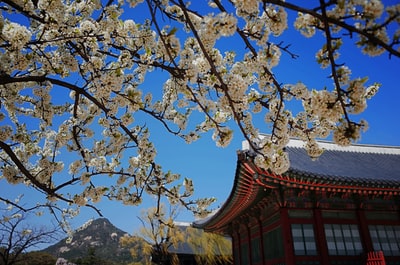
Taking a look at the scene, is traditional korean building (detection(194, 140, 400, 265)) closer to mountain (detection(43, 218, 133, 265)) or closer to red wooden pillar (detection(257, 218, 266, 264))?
red wooden pillar (detection(257, 218, 266, 264))

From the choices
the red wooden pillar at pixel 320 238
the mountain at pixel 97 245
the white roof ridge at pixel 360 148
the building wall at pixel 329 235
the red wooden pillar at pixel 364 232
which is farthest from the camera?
the mountain at pixel 97 245

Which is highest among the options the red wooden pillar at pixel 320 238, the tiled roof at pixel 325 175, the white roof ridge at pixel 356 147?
the white roof ridge at pixel 356 147

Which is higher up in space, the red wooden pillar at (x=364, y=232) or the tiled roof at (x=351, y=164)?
the tiled roof at (x=351, y=164)

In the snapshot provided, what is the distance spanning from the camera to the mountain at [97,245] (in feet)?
260

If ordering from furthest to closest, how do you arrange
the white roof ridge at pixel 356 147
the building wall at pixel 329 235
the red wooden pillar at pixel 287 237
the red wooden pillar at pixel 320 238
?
the white roof ridge at pixel 356 147, the building wall at pixel 329 235, the red wooden pillar at pixel 320 238, the red wooden pillar at pixel 287 237

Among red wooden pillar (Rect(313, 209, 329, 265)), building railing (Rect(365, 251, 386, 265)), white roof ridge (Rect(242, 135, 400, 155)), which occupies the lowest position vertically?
building railing (Rect(365, 251, 386, 265))

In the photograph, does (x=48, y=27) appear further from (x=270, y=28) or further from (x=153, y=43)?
(x=270, y=28)

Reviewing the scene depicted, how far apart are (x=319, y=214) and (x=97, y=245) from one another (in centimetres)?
9176

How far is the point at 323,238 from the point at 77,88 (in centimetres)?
1037

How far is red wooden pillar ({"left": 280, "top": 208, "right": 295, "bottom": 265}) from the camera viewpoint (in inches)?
435

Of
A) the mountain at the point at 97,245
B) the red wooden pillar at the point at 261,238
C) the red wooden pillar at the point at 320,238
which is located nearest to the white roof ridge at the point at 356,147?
the red wooden pillar at the point at 261,238

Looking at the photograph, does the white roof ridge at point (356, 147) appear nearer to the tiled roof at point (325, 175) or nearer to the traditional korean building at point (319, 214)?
the tiled roof at point (325, 175)

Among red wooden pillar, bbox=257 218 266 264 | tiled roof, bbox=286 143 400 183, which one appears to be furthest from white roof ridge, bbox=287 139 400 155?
red wooden pillar, bbox=257 218 266 264

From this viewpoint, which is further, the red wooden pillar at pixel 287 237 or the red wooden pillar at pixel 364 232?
the red wooden pillar at pixel 364 232
